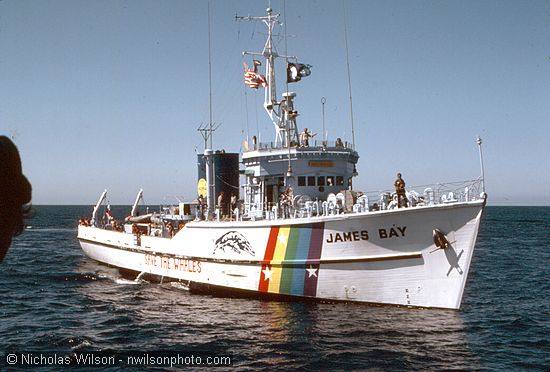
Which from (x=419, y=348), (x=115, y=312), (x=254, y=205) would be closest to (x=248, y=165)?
(x=254, y=205)

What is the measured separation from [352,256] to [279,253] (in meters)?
2.88

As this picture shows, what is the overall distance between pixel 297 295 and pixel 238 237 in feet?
11.1

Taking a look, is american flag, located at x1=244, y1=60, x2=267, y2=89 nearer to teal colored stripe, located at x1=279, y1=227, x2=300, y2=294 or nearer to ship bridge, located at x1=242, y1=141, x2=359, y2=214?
ship bridge, located at x1=242, y1=141, x2=359, y2=214

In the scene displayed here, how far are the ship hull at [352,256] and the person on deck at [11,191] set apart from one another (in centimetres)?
1490

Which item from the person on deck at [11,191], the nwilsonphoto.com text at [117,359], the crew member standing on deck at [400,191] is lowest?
the nwilsonphoto.com text at [117,359]

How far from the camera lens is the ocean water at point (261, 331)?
12.5 m

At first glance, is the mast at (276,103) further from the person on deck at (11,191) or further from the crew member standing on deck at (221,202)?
the person on deck at (11,191)

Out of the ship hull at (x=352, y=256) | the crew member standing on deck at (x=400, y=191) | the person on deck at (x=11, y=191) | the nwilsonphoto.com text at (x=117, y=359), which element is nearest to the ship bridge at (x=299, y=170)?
the ship hull at (x=352, y=256)

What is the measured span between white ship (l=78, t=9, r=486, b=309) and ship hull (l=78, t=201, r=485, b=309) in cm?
3

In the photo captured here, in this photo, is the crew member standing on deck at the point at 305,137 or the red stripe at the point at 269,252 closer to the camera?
the red stripe at the point at 269,252

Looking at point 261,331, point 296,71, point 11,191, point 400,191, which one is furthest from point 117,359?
point 296,71

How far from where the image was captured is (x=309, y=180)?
21.6m

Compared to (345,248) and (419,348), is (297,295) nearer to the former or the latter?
(345,248)

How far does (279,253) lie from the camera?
17969 mm
